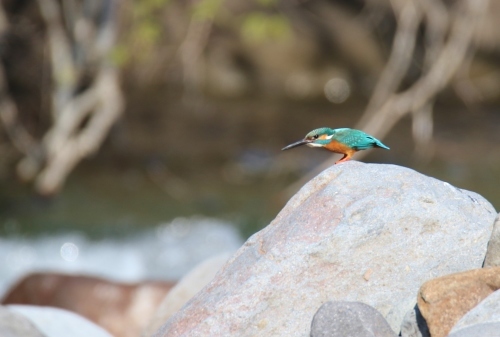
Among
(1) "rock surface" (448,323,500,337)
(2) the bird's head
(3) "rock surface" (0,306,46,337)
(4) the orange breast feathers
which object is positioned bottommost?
(3) "rock surface" (0,306,46,337)

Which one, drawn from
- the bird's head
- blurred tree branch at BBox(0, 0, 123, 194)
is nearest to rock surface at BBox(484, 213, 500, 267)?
the bird's head

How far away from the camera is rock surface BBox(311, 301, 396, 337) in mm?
2998

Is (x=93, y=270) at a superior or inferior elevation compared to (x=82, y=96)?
inferior

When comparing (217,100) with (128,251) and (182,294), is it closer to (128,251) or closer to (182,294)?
(128,251)

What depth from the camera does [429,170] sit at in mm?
11453

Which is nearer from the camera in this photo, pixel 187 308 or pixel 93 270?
pixel 187 308

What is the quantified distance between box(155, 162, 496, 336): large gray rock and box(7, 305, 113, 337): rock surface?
1.39 metres

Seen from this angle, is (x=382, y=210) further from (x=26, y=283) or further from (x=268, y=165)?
(x=268, y=165)

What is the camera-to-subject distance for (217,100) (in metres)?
14.9

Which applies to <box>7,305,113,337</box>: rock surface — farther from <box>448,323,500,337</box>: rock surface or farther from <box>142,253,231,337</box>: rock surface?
<box>448,323,500,337</box>: rock surface

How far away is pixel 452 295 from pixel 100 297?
12.6 feet

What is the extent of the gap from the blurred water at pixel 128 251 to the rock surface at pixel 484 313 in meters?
6.75

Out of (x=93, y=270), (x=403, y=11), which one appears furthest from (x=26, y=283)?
(x=403, y=11)

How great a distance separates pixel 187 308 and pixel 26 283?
11.8ft
